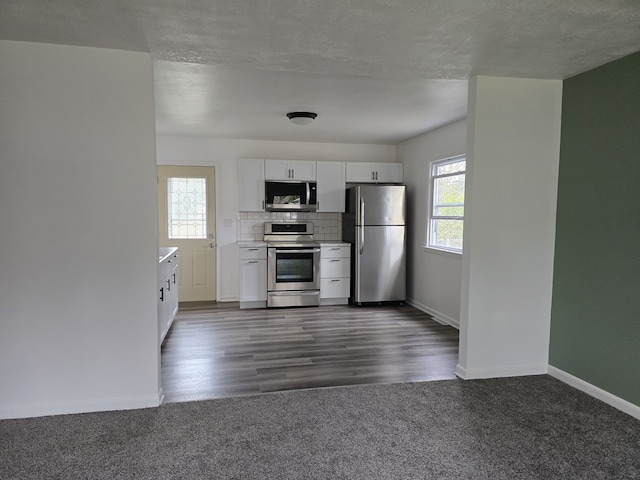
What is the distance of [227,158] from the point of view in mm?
5961

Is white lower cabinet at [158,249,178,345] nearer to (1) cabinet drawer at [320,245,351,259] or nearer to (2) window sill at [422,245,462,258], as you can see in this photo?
(1) cabinet drawer at [320,245,351,259]

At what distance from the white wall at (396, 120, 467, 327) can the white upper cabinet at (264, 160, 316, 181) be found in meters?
1.43

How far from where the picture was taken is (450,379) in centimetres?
323

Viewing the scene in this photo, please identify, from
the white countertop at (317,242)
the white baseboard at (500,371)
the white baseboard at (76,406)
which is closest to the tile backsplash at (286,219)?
the white countertop at (317,242)

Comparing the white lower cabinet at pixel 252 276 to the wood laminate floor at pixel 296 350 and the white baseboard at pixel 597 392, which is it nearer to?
the wood laminate floor at pixel 296 350

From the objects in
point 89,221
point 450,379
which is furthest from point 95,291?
point 450,379

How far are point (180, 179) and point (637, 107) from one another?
517cm

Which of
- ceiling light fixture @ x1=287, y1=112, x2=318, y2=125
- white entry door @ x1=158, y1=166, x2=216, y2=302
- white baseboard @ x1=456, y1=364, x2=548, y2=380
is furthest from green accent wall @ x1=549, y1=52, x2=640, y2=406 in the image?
white entry door @ x1=158, y1=166, x2=216, y2=302

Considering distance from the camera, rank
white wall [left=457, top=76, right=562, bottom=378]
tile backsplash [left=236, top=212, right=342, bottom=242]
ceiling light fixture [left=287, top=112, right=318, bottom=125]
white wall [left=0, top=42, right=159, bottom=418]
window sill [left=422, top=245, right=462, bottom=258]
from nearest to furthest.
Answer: white wall [left=0, top=42, right=159, bottom=418] → white wall [left=457, top=76, right=562, bottom=378] → ceiling light fixture [left=287, top=112, right=318, bottom=125] → window sill [left=422, top=245, right=462, bottom=258] → tile backsplash [left=236, top=212, right=342, bottom=242]

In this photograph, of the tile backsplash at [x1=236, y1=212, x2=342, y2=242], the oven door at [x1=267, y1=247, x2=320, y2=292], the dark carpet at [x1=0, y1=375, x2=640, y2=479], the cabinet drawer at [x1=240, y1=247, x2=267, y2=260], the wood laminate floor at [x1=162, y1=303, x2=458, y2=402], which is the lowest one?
the wood laminate floor at [x1=162, y1=303, x2=458, y2=402]

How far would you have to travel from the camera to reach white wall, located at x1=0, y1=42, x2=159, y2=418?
2.50 metres

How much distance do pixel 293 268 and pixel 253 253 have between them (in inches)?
23.2

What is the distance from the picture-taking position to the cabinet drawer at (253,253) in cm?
557

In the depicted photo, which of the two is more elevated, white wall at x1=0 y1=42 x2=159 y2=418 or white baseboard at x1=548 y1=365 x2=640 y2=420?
white wall at x1=0 y1=42 x2=159 y2=418
